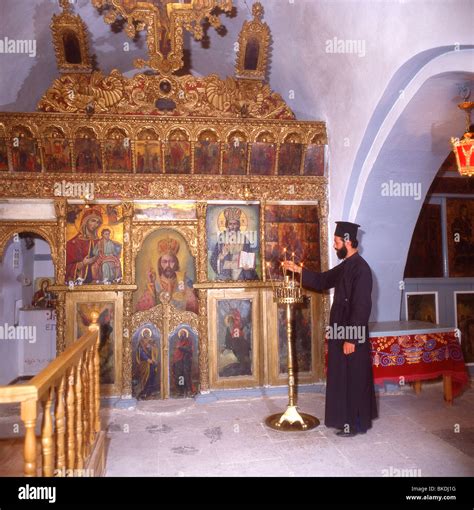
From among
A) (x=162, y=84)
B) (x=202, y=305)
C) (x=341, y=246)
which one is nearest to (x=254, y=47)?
(x=162, y=84)

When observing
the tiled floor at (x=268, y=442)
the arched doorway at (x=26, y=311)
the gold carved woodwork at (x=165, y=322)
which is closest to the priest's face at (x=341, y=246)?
the tiled floor at (x=268, y=442)

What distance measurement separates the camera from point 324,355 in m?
6.26

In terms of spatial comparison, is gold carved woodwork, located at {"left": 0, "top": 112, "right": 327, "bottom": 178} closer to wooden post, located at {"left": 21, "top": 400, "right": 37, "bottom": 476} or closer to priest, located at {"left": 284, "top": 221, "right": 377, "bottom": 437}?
priest, located at {"left": 284, "top": 221, "right": 377, "bottom": 437}

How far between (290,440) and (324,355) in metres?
2.10

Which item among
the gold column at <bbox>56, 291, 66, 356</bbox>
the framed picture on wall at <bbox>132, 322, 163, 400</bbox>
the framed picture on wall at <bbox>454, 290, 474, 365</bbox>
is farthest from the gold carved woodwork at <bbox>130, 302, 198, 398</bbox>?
the framed picture on wall at <bbox>454, 290, 474, 365</bbox>

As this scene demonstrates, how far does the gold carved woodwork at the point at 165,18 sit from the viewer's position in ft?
15.7

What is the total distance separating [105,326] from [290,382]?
2653mm

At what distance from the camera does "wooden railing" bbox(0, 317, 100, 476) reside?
2.08 metres

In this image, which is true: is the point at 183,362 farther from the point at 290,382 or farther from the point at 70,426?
the point at 70,426

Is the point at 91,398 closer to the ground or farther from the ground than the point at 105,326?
closer to the ground

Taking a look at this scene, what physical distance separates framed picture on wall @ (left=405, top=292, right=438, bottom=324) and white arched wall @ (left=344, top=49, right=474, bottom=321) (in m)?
1.16

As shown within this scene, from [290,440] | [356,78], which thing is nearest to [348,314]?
[290,440]

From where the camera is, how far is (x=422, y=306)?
7.43 meters
